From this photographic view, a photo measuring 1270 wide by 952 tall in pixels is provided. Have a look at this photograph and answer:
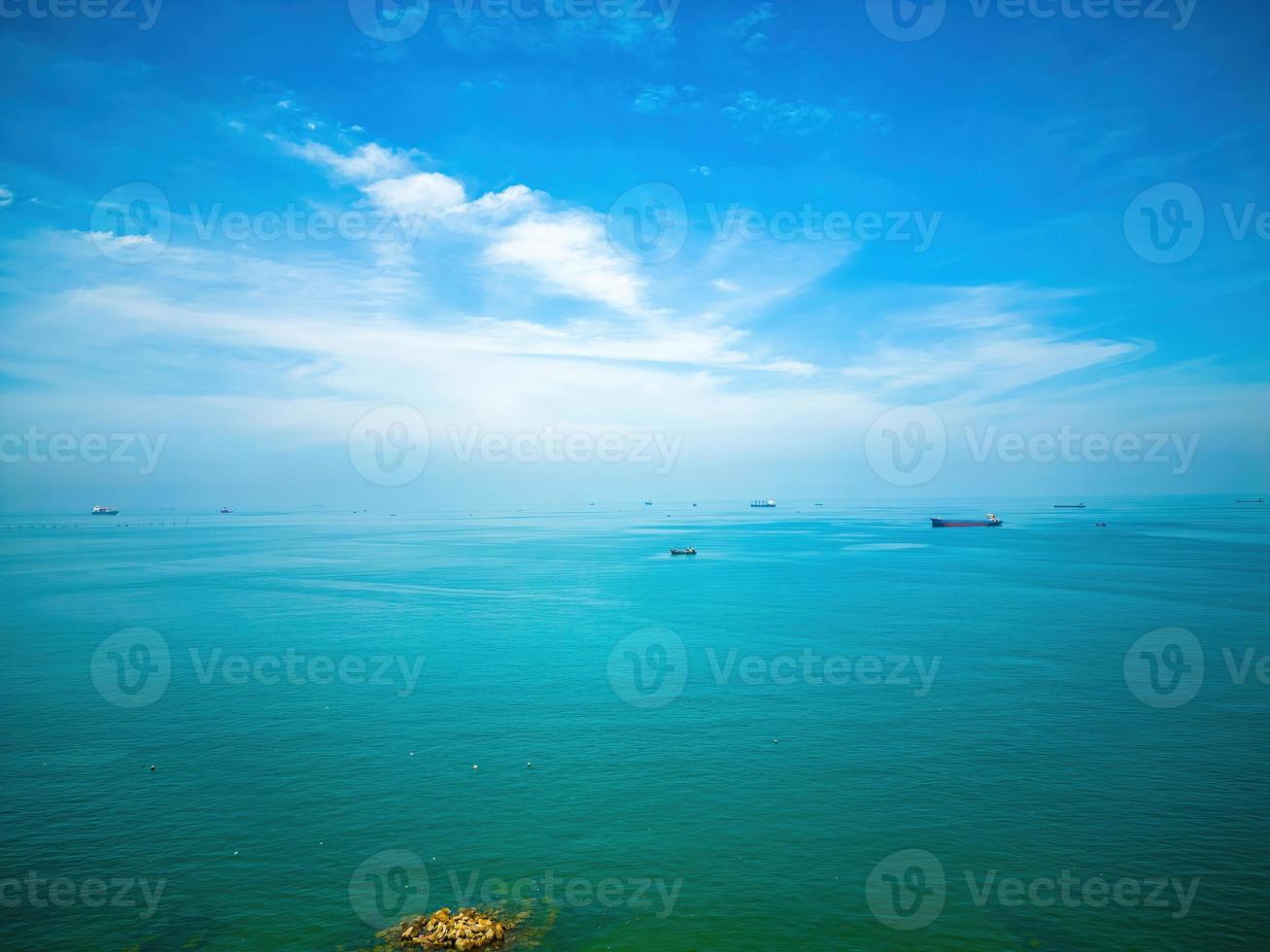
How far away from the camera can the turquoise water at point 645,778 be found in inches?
Result: 971

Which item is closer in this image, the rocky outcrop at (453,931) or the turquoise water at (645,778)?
the rocky outcrop at (453,931)

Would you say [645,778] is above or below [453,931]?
below

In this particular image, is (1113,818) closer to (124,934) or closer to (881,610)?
(124,934)

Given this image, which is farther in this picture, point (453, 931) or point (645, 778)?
point (645, 778)

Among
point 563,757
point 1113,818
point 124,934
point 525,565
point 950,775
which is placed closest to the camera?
point 124,934

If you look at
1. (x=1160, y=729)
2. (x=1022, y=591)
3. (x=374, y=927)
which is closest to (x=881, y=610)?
(x=1022, y=591)

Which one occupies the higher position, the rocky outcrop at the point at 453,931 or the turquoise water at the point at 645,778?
the rocky outcrop at the point at 453,931

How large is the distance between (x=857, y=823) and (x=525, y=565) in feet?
373

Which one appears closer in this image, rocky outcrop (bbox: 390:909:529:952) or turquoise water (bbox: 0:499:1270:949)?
rocky outcrop (bbox: 390:909:529:952)

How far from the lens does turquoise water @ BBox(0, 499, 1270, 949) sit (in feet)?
80.9

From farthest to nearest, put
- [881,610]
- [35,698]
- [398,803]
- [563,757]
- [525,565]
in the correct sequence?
[525,565] → [881,610] → [35,698] → [563,757] → [398,803]

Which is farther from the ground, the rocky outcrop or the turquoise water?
the rocky outcrop

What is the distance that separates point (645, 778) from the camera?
3616cm

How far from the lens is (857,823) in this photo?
101 feet
